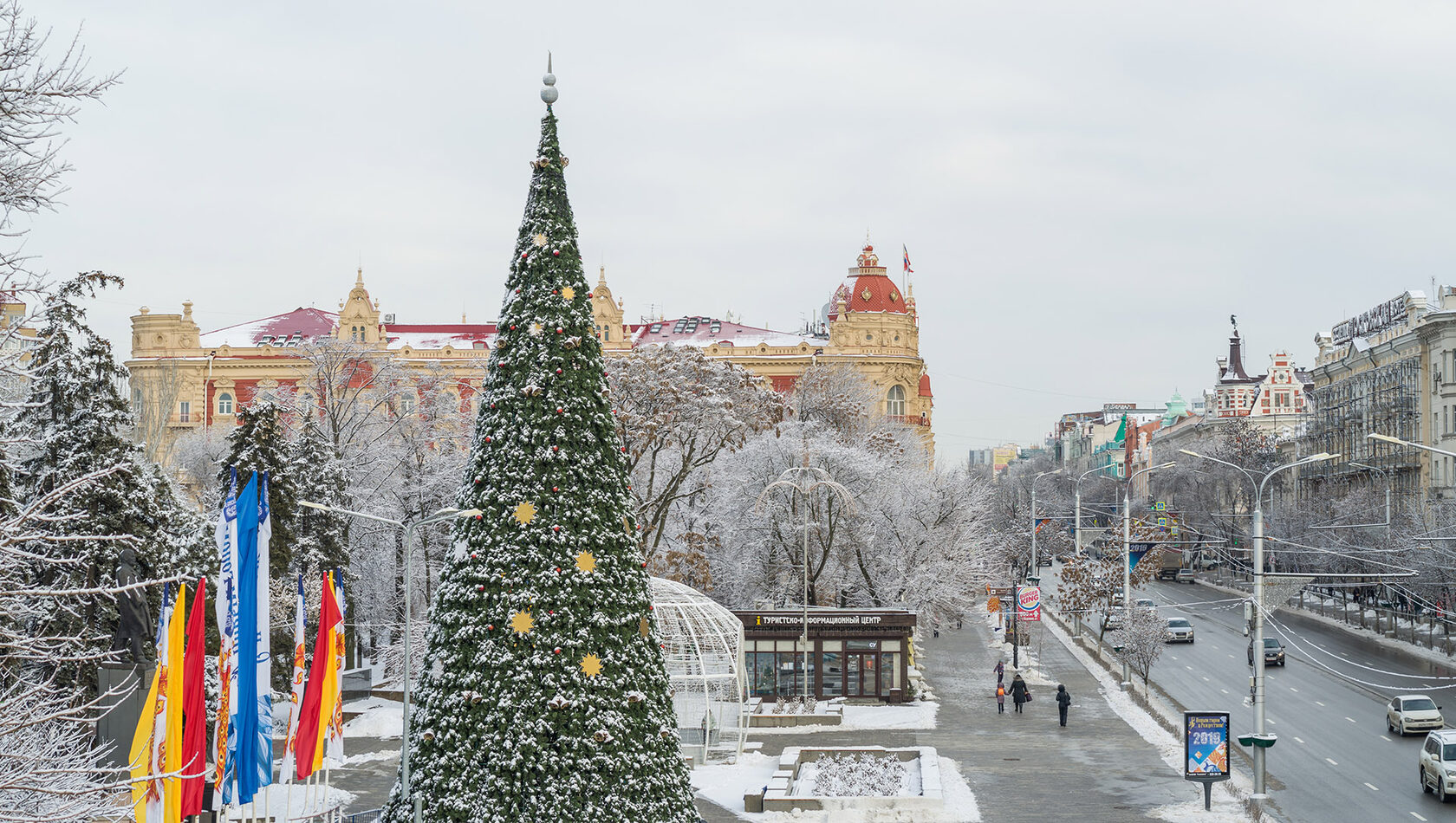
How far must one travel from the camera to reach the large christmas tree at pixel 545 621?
16.5 meters

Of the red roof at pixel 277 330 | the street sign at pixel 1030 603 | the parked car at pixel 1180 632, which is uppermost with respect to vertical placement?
the red roof at pixel 277 330

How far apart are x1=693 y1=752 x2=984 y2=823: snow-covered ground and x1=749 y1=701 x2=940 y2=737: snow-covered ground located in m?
4.27

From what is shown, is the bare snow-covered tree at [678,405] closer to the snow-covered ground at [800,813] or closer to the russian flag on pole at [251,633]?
the snow-covered ground at [800,813]

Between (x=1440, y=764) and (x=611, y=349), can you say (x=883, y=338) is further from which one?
(x=1440, y=764)

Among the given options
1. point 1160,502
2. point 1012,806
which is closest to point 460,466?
point 1012,806

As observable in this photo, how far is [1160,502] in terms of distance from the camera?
107m

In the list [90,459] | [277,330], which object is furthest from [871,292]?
[90,459]

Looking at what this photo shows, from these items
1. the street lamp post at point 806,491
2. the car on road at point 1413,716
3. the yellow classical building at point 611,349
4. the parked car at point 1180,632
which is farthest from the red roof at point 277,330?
the car on road at point 1413,716

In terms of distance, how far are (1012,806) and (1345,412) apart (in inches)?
2527

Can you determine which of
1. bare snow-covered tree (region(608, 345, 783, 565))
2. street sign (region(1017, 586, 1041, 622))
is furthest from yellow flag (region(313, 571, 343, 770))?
street sign (region(1017, 586, 1041, 622))

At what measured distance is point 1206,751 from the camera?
25500 millimetres

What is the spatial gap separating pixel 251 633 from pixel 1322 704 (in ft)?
109

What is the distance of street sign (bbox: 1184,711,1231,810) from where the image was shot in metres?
25.4

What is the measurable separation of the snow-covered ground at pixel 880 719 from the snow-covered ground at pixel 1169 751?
5005mm
